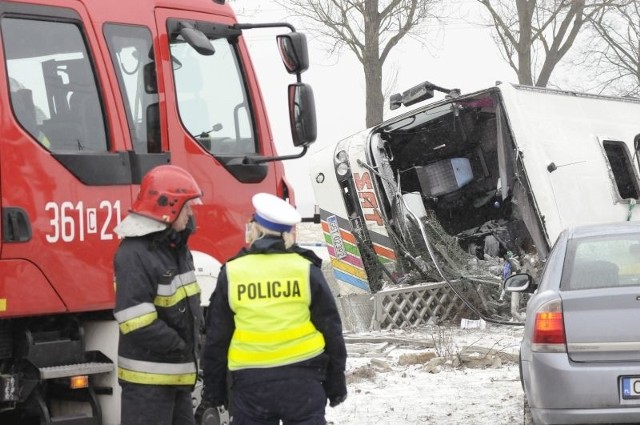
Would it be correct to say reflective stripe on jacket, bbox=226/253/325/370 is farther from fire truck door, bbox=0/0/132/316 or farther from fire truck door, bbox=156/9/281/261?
fire truck door, bbox=156/9/281/261

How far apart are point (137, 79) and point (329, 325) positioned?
212 cm

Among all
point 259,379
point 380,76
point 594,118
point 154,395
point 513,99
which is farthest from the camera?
point 380,76

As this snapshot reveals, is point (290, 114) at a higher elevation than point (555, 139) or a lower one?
higher

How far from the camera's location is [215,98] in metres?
6.54

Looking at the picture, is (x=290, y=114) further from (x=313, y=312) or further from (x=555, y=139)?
(x=555, y=139)

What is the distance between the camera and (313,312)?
15.6 ft

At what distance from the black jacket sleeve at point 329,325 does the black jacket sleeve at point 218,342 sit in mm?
371

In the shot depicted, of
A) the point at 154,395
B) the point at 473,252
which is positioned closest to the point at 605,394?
the point at 154,395

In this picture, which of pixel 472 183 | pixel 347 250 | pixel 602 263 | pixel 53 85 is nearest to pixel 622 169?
pixel 472 183

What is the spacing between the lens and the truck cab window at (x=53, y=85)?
5504 mm

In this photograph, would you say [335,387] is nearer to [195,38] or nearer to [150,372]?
[150,372]

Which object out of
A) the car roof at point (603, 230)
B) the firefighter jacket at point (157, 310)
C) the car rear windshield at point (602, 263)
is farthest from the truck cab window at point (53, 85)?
the car roof at point (603, 230)

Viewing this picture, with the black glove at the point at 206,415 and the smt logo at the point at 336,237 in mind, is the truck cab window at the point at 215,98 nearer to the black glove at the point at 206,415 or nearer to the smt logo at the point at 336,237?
the black glove at the point at 206,415

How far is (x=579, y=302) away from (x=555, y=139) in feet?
22.6
